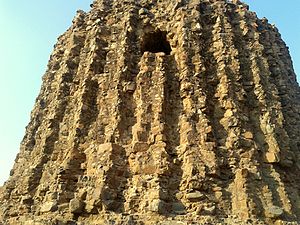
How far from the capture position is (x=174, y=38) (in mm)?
11922

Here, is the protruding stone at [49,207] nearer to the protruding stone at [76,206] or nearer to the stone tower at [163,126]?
the stone tower at [163,126]

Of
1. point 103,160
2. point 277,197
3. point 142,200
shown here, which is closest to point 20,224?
point 103,160

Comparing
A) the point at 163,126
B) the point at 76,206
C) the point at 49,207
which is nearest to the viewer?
the point at 76,206

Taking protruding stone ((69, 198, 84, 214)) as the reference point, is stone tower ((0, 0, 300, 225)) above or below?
above

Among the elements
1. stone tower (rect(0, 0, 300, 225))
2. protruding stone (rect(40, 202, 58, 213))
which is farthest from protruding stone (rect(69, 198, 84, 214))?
protruding stone (rect(40, 202, 58, 213))

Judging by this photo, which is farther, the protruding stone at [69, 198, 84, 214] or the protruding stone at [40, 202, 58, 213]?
the protruding stone at [40, 202, 58, 213]

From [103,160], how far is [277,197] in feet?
14.6

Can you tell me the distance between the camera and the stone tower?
8672 mm

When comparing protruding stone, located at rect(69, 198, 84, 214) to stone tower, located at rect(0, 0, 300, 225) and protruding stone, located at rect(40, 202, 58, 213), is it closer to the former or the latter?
stone tower, located at rect(0, 0, 300, 225)

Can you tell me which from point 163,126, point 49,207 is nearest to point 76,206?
point 49,207

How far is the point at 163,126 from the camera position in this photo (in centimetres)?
956

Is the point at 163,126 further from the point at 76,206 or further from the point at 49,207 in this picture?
the point at 49,207

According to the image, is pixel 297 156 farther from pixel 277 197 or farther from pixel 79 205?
pixel 79 205

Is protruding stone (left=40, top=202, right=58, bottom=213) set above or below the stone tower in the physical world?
below
